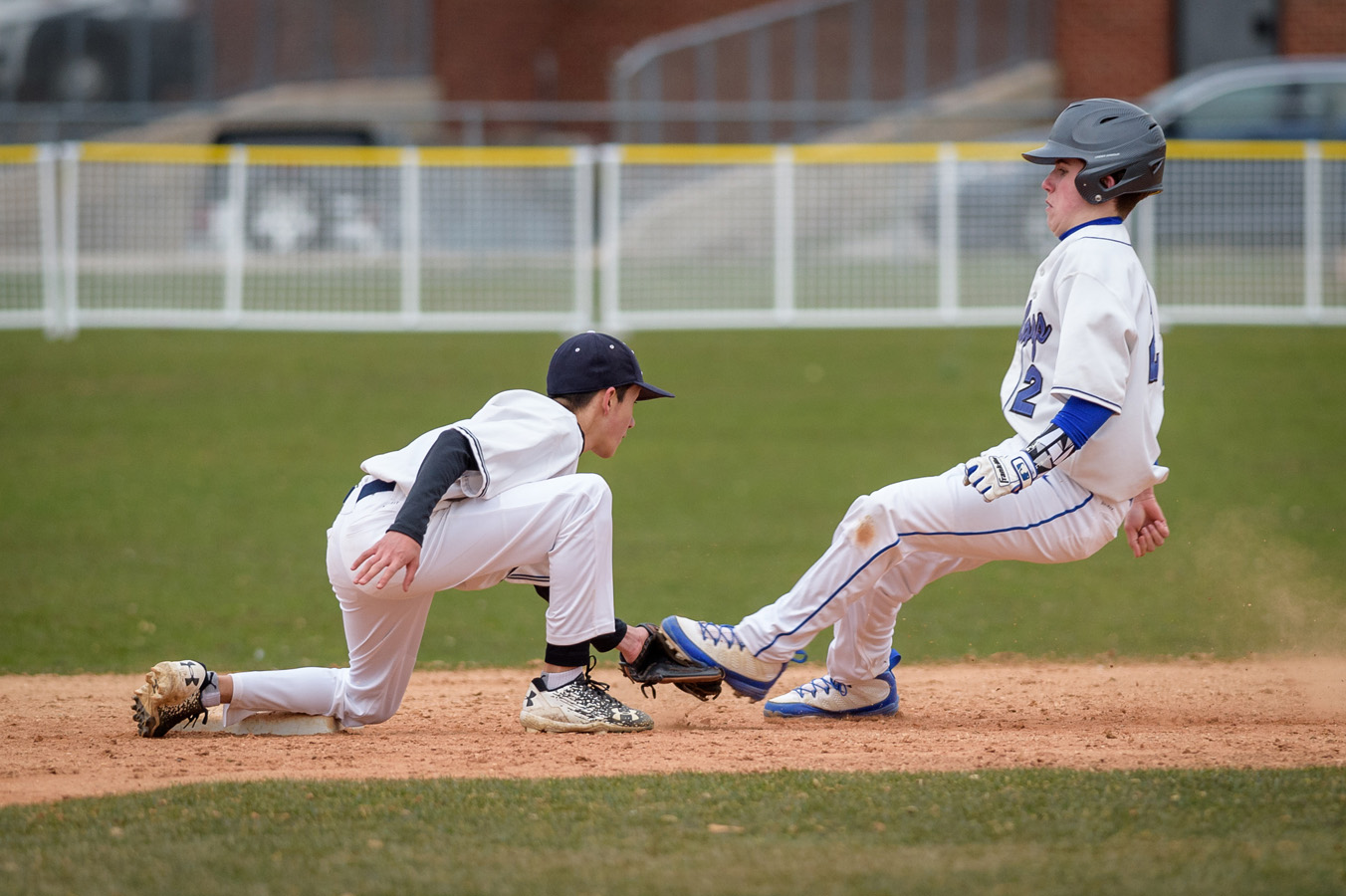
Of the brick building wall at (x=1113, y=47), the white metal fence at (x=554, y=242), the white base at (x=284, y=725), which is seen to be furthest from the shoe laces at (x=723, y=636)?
the brick building wall at (x=1113, y=47)

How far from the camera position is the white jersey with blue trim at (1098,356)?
429 cm

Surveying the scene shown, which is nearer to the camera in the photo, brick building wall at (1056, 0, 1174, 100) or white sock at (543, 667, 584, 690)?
white sock at (543, 667, 584, 690)

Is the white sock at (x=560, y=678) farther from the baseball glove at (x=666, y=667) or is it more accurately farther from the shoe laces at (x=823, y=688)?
the shoe laces at (x=823, y=688)

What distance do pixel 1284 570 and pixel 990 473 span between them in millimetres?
3357

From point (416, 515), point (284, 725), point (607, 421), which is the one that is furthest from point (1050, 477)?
point (284, 725)

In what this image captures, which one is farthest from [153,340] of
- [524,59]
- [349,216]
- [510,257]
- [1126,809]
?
[1126,809]

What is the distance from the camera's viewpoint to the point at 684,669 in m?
4.78

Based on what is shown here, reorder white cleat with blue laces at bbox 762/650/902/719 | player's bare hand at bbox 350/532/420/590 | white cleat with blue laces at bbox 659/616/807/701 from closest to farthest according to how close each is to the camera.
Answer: player's bare hand at bbox 350/532/420/590, white cleat with blue laces at bbox 659/616/807/701, white cleat with blue laces at bbox 762/650/902/719

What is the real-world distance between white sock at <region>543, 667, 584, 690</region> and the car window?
48.2 feet

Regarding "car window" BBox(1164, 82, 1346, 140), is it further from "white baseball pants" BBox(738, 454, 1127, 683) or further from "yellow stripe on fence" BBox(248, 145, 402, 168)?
"white baseball pants" BBox(738, 454, 1127, 683)

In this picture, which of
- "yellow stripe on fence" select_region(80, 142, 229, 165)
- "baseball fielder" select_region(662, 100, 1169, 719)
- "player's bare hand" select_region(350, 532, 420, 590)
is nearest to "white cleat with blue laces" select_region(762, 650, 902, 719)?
"baseball fielder" select_region(662, 100, 1169, 719)

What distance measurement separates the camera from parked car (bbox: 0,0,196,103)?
22109 mm

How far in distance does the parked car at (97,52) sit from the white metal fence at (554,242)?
A: 26.9 ft

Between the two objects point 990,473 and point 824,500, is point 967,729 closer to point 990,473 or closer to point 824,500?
point 990,473
